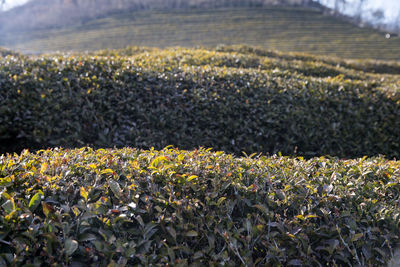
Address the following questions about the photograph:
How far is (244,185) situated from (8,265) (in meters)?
1.41

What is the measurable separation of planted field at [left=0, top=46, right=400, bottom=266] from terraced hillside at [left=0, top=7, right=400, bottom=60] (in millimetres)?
21174

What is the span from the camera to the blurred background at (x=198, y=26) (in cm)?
2414

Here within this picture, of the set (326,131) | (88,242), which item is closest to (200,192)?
(88,242)

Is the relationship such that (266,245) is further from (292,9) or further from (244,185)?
(292,9)

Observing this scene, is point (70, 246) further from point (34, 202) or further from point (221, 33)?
point (221, 33)

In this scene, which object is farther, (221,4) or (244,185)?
(221,4)

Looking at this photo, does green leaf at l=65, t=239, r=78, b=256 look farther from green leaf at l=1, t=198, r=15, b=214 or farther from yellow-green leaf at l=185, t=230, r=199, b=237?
yellow-green leaf at l=185, t=230, r=199, b=237

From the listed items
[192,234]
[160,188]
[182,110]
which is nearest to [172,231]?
[192,234]

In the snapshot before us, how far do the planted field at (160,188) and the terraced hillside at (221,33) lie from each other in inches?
834

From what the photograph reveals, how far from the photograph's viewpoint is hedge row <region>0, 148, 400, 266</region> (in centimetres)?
148

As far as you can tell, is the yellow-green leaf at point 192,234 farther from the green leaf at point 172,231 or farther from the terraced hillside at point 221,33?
the terraced hillside at point 221,33

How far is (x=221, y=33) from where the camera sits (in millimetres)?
25625

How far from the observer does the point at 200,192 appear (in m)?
1.89

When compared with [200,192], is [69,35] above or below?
above
